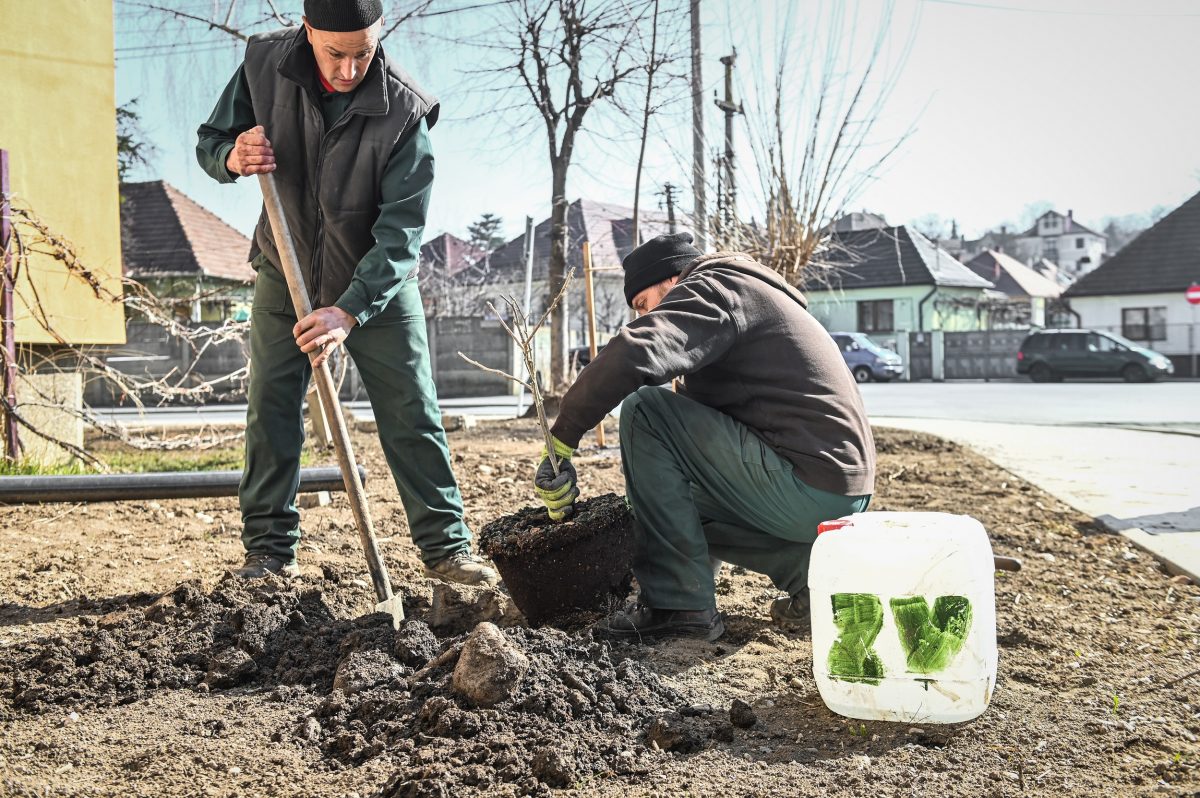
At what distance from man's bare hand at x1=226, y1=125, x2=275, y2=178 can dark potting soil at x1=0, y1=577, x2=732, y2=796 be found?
1.28 meters

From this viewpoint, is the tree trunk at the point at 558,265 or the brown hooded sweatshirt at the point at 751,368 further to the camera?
the tree trunk at the point at 558,265

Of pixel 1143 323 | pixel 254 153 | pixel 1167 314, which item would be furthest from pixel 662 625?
pixel 1143 323

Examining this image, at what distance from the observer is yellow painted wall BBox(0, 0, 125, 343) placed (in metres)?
6.02

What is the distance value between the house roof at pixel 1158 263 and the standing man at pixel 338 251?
3361 centimetres

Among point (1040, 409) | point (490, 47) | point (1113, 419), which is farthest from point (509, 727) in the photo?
point (1040, 409)

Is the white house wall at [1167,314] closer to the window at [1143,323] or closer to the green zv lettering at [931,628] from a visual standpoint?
the window at [1143,323]

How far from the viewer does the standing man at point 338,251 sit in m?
2.93

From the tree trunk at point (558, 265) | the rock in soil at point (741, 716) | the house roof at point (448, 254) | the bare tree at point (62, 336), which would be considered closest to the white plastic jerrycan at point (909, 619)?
the rock in soil at point (741, 716)

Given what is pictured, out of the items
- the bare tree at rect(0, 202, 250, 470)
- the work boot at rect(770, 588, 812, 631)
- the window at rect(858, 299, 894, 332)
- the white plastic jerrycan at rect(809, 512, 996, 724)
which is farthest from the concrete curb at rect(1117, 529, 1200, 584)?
the window at rect(858, 299, 894, 332)

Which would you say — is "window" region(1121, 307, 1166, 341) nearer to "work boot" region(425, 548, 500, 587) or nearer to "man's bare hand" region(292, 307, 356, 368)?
"work boot" region(425, 548, 500, 587)

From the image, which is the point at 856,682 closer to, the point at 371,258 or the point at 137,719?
the point at 137,719

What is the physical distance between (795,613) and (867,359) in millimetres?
24576

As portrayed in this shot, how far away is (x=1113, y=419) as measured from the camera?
38.4 ft

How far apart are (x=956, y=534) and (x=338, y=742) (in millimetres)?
1415
